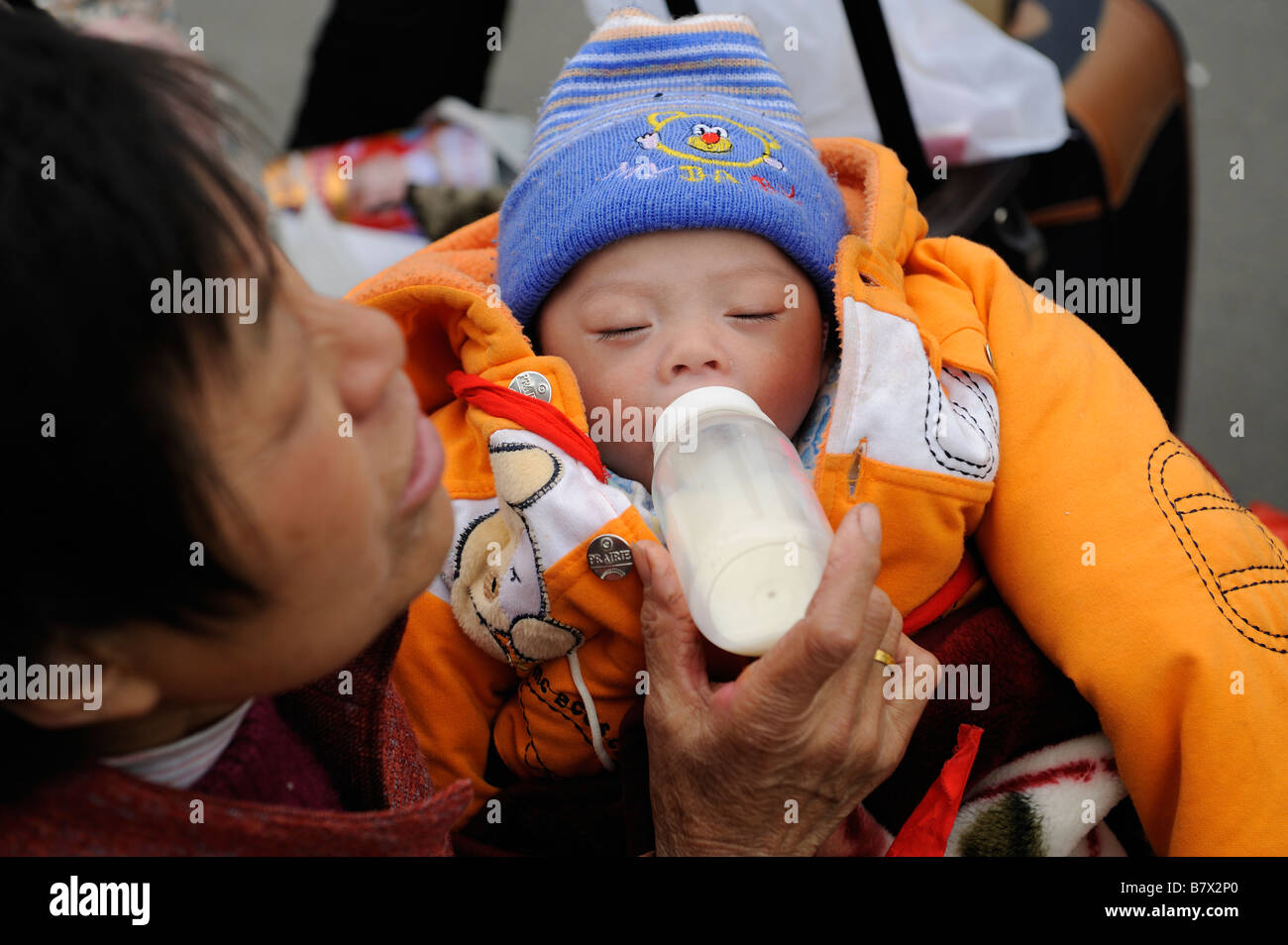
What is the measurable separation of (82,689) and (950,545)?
31.7 inches

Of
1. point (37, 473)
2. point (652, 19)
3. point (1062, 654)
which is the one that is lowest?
Result: point (1062, 654)

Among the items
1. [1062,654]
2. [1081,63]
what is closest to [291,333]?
[1062,654]

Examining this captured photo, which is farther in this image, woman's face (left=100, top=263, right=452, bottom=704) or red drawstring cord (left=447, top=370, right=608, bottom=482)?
red drawstring cord (left=447, top=370, right=608, bottom=482)

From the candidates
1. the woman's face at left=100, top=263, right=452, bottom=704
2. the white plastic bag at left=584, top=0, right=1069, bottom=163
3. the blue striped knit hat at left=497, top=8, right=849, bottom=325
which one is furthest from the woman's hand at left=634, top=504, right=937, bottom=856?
the white plastic bag at left=584, top=0, right=1069, bottom=163

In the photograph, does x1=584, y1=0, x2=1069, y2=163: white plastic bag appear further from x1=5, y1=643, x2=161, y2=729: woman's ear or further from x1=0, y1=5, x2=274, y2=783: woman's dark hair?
x1=5, y1=643, x2=161, y2=729: woman's ear

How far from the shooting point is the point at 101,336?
22.0 inches

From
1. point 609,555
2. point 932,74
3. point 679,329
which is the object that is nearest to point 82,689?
point 609,555

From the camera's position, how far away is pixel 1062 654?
3.44 ft

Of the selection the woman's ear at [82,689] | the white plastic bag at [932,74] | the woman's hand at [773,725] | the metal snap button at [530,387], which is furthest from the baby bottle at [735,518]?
the white plastic bag at [932,74]

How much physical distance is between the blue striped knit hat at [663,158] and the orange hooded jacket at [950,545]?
8 cm

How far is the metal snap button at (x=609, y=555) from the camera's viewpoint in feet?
3.36

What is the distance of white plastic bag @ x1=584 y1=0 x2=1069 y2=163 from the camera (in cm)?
167
